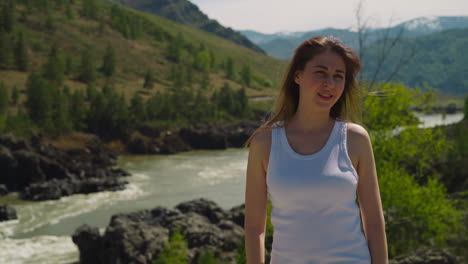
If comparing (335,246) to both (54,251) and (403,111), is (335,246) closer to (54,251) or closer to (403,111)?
(54,251)

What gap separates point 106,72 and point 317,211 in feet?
368

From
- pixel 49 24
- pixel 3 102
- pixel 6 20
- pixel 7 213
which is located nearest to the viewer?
pixel 7 213

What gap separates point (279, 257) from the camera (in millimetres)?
3043

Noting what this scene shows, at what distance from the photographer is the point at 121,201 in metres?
44.8

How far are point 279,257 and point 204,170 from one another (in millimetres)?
58720

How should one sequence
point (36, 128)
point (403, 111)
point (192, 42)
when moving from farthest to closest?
point (192, 42)
point (36, 128)
point (403, 111)

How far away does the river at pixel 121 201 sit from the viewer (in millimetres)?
31969

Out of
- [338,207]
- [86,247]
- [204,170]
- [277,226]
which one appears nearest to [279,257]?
[277,226]

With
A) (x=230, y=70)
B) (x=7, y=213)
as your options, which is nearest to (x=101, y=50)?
(x=230, y=70)

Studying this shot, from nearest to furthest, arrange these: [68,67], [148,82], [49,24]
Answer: [68,67], [148,82], [49,24]

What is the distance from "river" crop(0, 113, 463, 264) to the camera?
32.0 meters

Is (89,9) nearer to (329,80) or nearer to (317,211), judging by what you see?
(329,80)

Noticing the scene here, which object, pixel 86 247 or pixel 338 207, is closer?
pixel 338 207

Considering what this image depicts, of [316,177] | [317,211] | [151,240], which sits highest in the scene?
[316,177]
